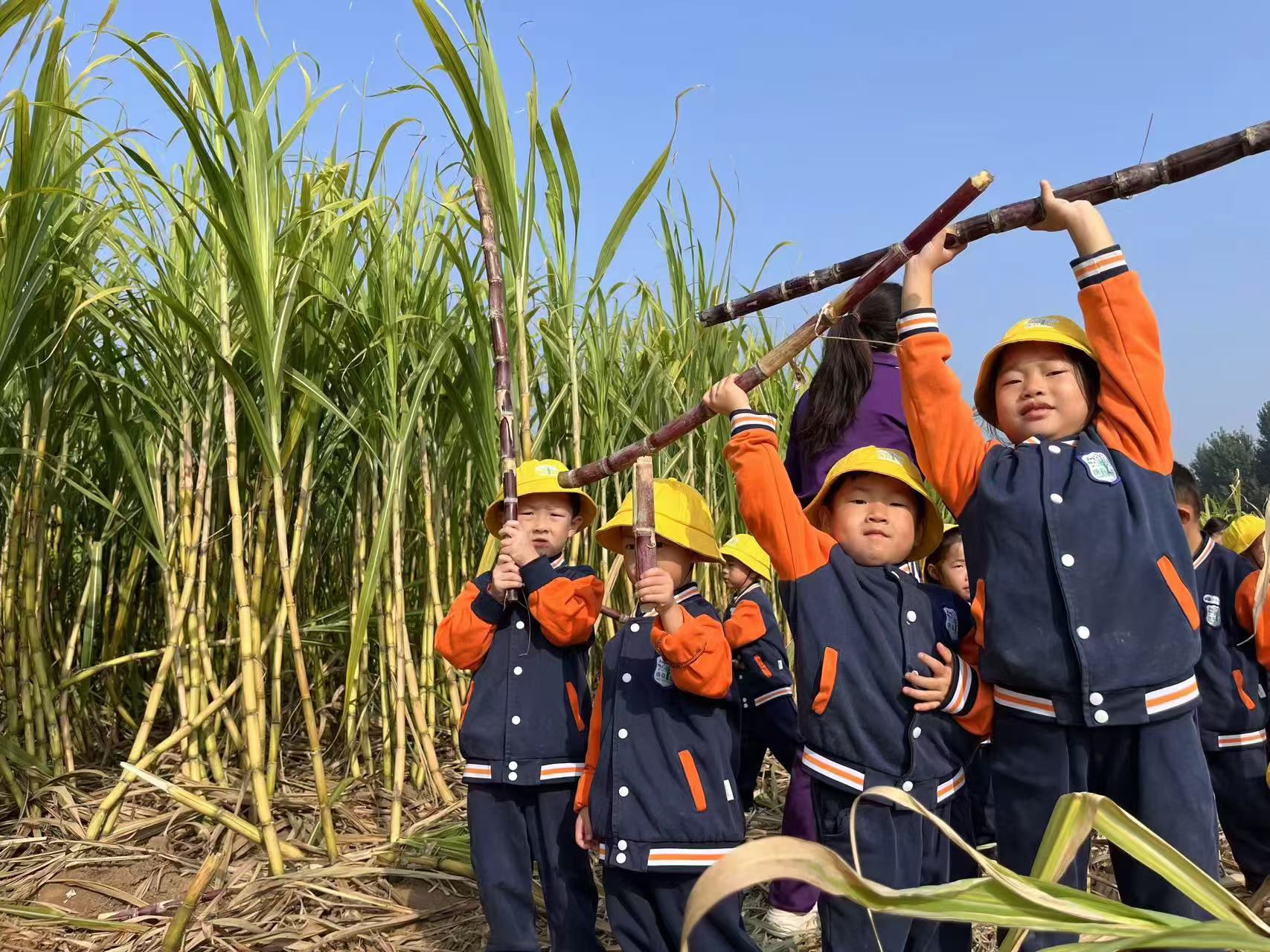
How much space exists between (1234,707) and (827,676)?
6.08ft

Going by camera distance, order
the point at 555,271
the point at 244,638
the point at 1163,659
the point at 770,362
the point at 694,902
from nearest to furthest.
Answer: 1. the point at 694,902
2. the point at 1163,659
3. the point at 770,362
4. the point at 244,638
5. the point at 555,271

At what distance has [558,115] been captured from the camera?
2951mm

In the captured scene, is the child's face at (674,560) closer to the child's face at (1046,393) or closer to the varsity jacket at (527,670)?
the varsity jacket at (527,670)

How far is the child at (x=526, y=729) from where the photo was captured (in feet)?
7.69

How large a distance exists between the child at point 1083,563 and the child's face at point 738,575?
43.6 inches

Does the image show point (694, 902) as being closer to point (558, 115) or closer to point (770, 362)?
point (770, 362)

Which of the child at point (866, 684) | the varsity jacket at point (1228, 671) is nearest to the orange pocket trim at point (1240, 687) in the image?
the varsity jacket at point (1228, 671)

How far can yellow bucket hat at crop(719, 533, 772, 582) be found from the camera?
9.25 ft

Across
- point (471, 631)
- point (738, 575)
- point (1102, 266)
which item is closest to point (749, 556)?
point (738, 575)

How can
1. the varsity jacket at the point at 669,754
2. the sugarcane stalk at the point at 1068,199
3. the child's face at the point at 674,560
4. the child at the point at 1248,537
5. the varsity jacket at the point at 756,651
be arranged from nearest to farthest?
the sugarcane stalk at the point at 1068,199
the varsity jacket at the point at 669,754
the child's face at the point at 674,560
the varsity jacket at the point at 756,651
the child at the point at 1248,537

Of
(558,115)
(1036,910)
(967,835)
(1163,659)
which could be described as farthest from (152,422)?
(1036,910)

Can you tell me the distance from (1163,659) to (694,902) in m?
1.24

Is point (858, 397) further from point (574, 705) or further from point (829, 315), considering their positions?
point (574, 705)

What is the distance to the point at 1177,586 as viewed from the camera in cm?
165
